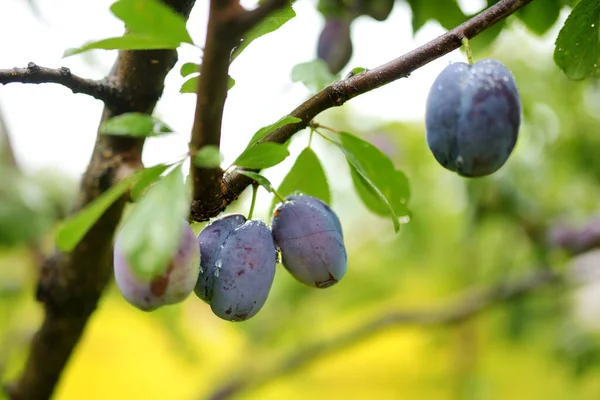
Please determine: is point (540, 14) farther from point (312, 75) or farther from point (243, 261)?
point (243, 261)

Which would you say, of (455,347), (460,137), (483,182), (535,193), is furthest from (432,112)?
(455,347)

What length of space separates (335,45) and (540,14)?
0.30m

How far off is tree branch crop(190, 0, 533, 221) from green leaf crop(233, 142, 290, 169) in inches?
1.0

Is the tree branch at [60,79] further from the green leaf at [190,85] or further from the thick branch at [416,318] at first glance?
the thick branch at [416,318]

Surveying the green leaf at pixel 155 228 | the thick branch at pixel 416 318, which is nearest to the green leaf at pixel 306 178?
the green leaf at pixel 155 228

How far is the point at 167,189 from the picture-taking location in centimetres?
39

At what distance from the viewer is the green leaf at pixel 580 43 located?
0.55m

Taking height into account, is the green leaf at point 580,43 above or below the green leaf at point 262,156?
above

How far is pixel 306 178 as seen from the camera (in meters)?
0.63

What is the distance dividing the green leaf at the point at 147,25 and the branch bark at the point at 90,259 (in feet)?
0.69

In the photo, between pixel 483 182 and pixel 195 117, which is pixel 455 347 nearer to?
pixel 483 182

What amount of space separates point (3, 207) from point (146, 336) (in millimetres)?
2062

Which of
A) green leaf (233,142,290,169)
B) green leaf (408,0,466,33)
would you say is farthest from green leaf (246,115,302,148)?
green leaf (408,0,466,33)

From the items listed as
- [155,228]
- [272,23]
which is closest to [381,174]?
[272,23]
